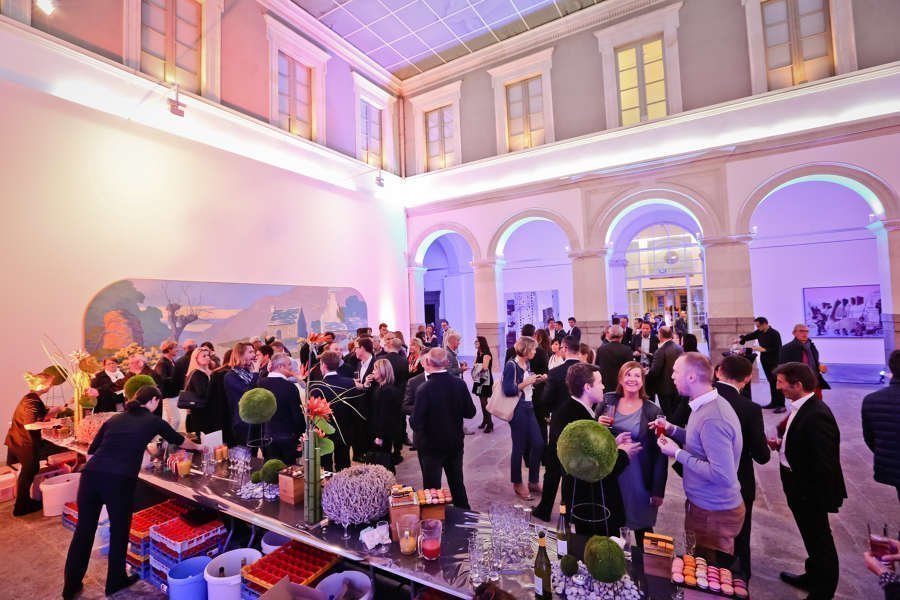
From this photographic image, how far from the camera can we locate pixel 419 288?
13211 millimetres

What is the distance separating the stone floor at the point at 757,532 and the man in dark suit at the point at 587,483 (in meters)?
1.29

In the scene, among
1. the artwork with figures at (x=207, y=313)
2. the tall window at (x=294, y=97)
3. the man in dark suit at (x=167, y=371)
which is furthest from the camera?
the tall window at (x=294, y=97)

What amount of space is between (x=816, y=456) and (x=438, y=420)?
8.39ft

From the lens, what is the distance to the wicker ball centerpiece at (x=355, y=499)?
2307 mm

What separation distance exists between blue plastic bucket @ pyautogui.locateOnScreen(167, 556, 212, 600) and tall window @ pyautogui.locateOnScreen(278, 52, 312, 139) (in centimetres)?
934

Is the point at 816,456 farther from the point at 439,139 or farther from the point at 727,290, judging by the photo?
the point at 439,139

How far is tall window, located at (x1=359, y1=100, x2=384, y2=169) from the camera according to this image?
12.3m

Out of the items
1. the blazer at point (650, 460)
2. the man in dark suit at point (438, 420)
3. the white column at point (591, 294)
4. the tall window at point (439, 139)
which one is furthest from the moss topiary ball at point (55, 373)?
the tall window at point (439, 139)

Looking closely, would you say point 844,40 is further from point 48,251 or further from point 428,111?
point 48,251

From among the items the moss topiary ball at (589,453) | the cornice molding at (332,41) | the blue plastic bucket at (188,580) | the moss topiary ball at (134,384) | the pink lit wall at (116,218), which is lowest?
the blue plastic bucket at (188,580)

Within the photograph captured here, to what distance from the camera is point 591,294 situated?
426 inches

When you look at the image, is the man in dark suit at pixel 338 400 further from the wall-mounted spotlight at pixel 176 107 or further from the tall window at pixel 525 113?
the tall window at pixel 525 113

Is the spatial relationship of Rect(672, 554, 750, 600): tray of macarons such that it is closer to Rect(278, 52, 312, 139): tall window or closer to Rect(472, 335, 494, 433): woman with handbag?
Rect(472, 335, 494, 433): woman with handbag

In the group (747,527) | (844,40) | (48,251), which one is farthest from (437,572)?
(844,40)
